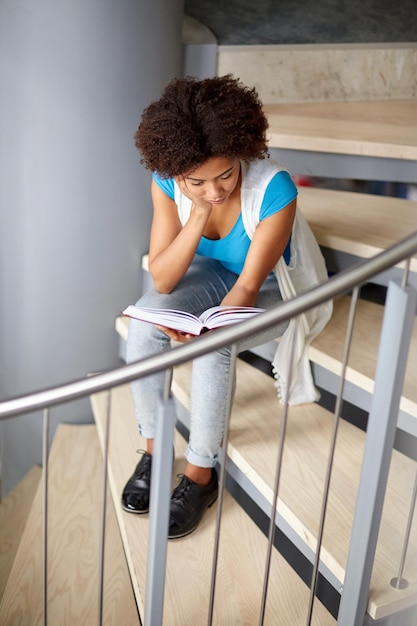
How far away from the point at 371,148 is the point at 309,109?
0.68 m

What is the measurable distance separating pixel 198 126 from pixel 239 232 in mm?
353

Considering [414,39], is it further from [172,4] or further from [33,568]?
[33,568]

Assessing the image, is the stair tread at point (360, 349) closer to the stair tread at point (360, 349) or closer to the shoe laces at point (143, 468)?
the stair tread at point (360, 349)

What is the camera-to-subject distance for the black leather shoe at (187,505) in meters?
1.87

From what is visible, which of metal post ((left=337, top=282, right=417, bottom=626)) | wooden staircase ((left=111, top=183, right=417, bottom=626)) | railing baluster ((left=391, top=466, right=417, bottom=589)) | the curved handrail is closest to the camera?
the curved handrail

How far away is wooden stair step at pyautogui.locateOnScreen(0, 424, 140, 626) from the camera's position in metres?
1.90

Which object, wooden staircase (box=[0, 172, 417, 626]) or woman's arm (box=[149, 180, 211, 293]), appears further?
woman's arm (box=[149, 180, 211, 293])

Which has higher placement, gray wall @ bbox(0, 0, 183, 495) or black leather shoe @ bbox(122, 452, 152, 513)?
gray wall @ bbox(0, 0, 183, 495)

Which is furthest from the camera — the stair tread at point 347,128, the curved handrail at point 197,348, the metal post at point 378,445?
the stair tread at point 347,128

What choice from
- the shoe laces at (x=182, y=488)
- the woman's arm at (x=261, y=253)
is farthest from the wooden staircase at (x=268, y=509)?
the woman's arm at (x=261, y=253)

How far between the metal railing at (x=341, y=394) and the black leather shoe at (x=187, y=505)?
0.42m

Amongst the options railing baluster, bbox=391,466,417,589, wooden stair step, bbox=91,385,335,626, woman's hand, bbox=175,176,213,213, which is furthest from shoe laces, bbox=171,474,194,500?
woman's hand, bbox=175,176,213,213

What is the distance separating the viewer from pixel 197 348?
121cm

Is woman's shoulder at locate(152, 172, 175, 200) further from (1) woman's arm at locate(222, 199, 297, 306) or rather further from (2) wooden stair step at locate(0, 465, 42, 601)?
(2) wooden stair step at locate(0, 465, 42, 601)
